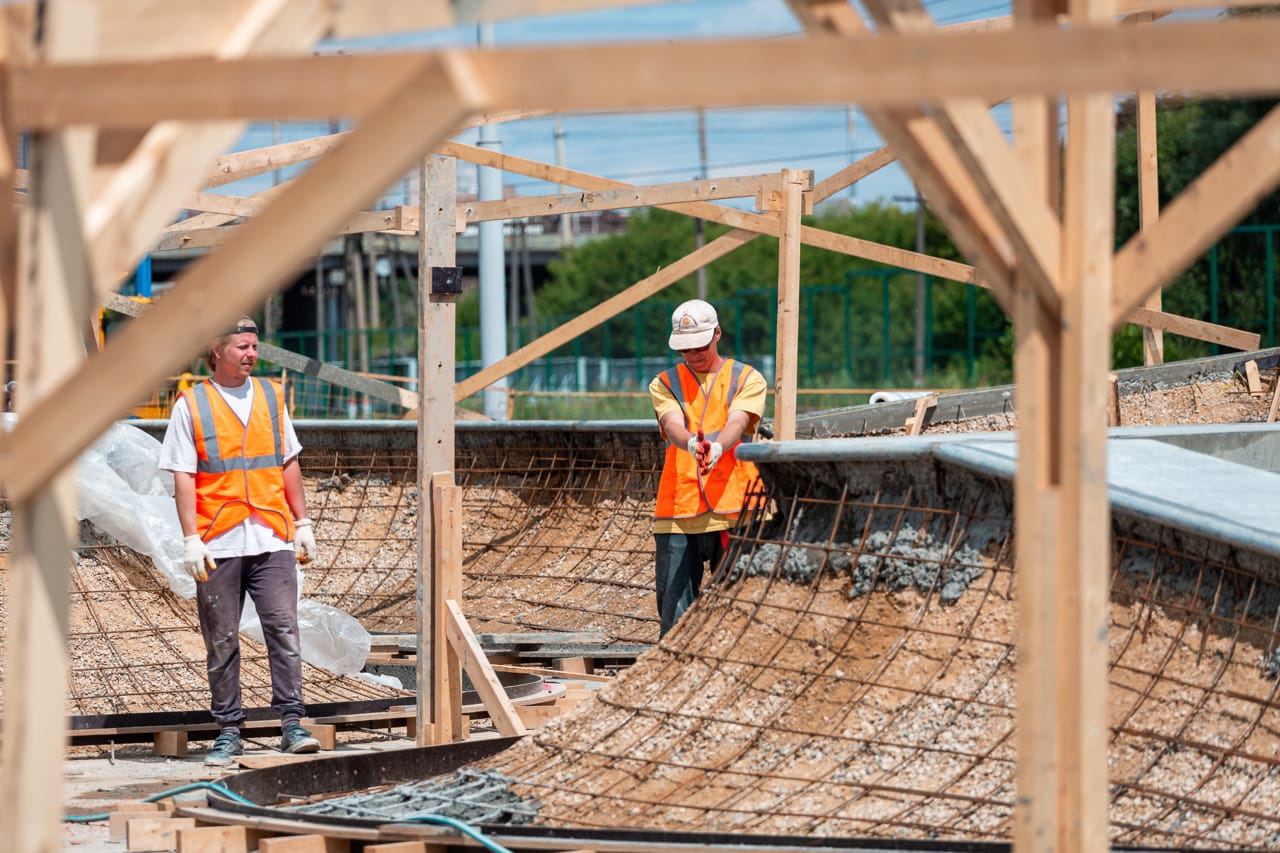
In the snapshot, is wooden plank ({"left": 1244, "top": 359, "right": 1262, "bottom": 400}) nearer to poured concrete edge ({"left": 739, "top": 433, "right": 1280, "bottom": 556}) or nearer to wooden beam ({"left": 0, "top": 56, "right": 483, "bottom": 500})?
poured concrete edge ({"left": 739, "top": 433, "right": 1280, "bottom": 556})

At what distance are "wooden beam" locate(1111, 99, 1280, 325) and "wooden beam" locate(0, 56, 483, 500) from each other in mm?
1287

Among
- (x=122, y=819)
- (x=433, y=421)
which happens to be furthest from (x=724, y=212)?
(x=122, y=819)

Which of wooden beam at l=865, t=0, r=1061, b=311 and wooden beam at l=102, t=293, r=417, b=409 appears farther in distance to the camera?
wooden beam at l=102, t=293, r=417, b=409

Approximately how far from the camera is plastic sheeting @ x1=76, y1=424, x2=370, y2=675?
8.40 m

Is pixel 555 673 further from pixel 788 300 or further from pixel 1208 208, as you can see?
pixel 1208 208

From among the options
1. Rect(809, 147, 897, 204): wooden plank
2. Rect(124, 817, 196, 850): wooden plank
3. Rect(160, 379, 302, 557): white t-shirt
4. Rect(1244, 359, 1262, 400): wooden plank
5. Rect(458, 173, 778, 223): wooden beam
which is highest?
Rect(809, 147, 897, 204): wooden plank

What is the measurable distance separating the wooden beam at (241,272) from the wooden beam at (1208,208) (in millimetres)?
1287

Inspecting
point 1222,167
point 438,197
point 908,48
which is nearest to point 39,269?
point 908,48

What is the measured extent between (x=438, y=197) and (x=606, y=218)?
181 ft

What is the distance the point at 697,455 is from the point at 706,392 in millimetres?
419

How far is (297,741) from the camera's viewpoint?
6.73 m

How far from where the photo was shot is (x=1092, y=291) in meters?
3.03

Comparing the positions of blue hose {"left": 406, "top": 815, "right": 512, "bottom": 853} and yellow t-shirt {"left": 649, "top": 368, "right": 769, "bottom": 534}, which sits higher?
yellow t-shirt {"left": 649, "top": 368, "right": 769, "bottom": 534}

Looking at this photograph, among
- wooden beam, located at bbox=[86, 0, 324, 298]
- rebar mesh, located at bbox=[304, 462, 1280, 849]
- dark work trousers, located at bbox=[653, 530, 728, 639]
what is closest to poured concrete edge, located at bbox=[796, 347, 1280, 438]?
dark work trousers, located at bbox=[653, 530, 728, 639]
